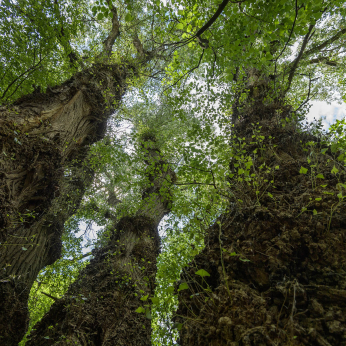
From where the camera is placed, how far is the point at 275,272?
177cm

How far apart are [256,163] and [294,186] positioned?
2.97ft

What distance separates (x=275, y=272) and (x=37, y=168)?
158 inches

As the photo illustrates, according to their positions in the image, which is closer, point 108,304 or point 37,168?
point 37,168

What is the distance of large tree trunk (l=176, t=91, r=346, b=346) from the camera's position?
52.9 inches

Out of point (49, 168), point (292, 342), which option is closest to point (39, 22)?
point (49, 168)

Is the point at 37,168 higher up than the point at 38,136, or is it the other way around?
the point at 38,136

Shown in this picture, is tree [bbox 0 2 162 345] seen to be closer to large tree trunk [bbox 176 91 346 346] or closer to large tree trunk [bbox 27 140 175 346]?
large tree trunk [bbox 27 140 175 346]

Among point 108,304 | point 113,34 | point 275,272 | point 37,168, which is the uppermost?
point 113,34

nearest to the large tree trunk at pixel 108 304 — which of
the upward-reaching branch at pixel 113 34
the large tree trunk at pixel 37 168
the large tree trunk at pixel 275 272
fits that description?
the large tree trunk at pixel 37 168

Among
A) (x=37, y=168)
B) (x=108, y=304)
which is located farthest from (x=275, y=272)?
(x=37, y=168)

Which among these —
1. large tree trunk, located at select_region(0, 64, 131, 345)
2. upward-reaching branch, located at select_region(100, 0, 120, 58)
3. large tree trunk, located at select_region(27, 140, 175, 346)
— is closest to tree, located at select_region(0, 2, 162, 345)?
large tree trunk, located at select_region(0, 64, 131, 345)

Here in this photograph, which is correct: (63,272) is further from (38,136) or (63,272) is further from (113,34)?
(113,34)

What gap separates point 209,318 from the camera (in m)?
1.56

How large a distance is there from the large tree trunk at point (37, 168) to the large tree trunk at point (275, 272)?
3.04 m
